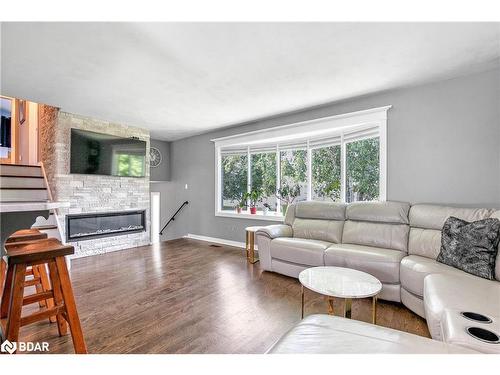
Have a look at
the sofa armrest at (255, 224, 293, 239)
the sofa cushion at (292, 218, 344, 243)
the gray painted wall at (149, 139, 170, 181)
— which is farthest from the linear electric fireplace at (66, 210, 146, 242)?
the sofa cushion at (292, 218, 344, 243)

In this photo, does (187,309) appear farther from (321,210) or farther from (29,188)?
(29,188)

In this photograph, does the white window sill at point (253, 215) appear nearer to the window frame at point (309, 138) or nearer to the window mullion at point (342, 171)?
the window frame at point (309, 138)

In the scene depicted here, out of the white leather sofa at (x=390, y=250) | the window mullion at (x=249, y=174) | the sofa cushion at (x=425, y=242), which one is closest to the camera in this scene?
the white leather sofa at (x=390, y=250)

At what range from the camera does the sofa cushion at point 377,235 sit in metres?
2.68

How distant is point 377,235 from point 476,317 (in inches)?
61.5

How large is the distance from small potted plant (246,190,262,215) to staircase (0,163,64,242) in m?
2.91

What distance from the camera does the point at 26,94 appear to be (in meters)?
3.07

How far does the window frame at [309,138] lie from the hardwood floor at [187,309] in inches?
60.0

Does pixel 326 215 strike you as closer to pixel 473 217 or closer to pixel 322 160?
pixel 322 160

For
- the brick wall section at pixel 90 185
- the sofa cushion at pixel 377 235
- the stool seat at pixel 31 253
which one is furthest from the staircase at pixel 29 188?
the sofa cushion at pixel 377 235

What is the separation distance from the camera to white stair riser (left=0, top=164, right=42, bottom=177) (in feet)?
11.0

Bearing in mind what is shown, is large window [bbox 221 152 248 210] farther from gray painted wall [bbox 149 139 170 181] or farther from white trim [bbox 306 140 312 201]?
gray painted wall [bbox 149 139 170 181]

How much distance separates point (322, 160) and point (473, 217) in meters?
2.06

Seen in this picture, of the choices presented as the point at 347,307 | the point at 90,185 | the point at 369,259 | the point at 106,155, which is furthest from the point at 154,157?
the point at 347,307
